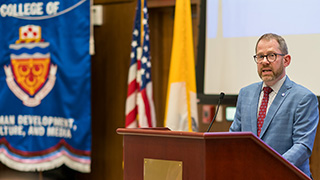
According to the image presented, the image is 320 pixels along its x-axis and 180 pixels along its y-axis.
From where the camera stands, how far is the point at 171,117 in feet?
14.5

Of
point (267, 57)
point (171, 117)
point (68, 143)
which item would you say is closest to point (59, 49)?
point (68, 143)

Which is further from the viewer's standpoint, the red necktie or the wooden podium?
the red necktie

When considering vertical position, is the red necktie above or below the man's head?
below

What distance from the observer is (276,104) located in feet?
9.11

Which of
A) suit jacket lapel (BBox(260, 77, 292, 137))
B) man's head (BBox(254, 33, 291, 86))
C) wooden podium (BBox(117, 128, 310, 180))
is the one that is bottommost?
wooden podium (BBox(117, 128, 310, 180))

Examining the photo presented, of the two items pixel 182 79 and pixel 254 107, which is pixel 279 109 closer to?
pixel 254 107

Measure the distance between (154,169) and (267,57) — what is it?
112cm

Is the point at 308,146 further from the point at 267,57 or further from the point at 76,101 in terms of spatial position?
the point at 76,101

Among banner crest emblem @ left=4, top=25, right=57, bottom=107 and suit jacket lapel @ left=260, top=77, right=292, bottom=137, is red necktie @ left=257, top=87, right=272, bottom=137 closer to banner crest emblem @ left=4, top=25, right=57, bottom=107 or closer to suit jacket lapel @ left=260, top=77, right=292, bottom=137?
suit jacket lapel @ left=260, top=77, right=292, bottom=137

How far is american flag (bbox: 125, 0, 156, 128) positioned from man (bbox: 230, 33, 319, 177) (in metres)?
1.85

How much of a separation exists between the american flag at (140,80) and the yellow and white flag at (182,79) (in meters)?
0.32

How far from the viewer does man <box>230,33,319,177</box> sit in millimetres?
2643

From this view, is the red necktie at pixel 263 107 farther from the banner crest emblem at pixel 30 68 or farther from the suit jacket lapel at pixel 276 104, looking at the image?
the banner crest emblem at pixel 30 68

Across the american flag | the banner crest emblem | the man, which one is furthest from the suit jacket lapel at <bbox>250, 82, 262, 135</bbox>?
the banner crest emblem
